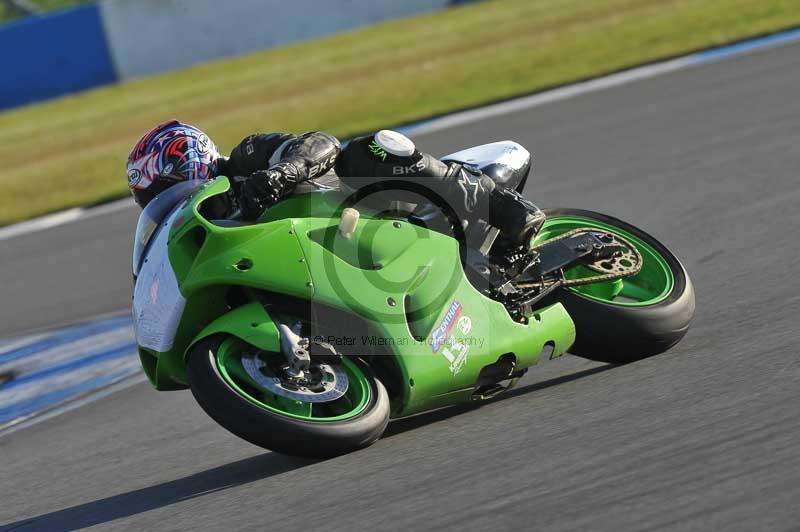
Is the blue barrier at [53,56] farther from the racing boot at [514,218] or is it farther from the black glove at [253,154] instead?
the racing boot at [514,218]

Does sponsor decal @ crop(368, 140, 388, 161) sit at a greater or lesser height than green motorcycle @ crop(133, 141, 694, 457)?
greater

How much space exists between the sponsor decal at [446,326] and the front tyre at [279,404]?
25cm

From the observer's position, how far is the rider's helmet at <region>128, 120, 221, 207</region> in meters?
4.45

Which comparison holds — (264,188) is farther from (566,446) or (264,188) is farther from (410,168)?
(566,446)

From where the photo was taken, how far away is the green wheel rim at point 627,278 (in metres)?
4.96

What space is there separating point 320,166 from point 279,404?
95cm

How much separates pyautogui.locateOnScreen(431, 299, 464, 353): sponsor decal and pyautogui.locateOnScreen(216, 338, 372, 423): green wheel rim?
28 centimetres

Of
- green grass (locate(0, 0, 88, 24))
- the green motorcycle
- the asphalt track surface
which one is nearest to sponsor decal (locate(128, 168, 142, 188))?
the green motorcycle

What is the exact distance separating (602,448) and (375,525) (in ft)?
2.48

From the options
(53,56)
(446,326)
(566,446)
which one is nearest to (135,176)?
(446,326)

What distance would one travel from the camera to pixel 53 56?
22734 mm

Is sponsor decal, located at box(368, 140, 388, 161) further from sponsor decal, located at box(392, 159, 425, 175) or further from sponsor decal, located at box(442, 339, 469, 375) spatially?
sponsor decal, located at box(442, 339, 469, 375)

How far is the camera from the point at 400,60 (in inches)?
687

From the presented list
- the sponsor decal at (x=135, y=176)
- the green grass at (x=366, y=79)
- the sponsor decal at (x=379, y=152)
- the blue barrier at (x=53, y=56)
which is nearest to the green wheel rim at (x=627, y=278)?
the sponsor decal at (x=379, y=152)
